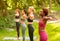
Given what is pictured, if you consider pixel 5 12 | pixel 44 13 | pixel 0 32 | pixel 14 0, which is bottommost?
pixel 0 32

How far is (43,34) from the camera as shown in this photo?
9.08 metres

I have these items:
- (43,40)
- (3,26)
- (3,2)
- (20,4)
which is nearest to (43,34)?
(43,40)

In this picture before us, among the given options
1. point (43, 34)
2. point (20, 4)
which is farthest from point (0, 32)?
point (43, 34)

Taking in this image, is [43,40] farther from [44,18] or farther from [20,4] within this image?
[20,4]

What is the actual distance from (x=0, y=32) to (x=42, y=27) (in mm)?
12111

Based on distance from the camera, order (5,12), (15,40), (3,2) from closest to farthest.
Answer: (15,40) → (3,2) → (5,12)

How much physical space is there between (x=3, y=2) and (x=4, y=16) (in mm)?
2595

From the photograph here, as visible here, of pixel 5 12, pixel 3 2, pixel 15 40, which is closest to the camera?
pixel 15 40

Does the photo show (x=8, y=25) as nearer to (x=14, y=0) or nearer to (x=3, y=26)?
(x=3, y=26)

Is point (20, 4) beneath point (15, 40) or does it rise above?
above

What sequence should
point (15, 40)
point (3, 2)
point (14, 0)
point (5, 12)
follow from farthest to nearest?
point (5, 12) → point (3, 2) → point (14, 0) → point (15, 40)

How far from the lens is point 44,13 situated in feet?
29.3

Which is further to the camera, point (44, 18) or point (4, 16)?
point (4, 16)

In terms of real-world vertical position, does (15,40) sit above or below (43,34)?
below
